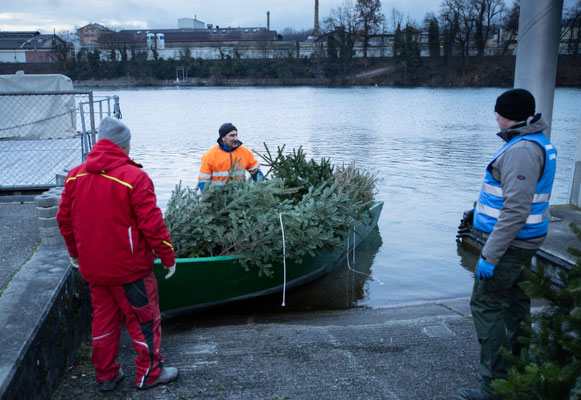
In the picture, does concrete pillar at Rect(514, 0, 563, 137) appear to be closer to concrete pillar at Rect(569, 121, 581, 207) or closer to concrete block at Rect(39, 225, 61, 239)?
concrete pillar at Rect(569, 121, 581, 207)

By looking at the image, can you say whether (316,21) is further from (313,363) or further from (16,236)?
(313,363)

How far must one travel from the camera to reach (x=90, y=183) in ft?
10.9

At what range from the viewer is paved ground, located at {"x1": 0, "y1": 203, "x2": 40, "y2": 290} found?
191 inches

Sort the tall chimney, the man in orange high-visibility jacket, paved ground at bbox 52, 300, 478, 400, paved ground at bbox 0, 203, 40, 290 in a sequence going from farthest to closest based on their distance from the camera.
→ the tall chimney, the man in orange high-visibility jacket, paved ground at bbox 0, 203, 40, 290, paved ground at bbox 52, 300, 478, 400

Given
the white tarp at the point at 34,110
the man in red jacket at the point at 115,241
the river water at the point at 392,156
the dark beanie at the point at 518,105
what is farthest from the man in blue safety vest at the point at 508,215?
the white tarp at the point at 34,110

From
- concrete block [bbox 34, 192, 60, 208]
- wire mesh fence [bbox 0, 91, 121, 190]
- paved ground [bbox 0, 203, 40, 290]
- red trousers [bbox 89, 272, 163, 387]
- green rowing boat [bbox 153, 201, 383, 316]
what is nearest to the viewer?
red trousers [bbox 89, 272, 163, 387]

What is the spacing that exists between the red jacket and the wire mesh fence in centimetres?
687

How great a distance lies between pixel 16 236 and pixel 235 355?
3.11 meters

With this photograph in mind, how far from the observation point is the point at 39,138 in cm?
1631

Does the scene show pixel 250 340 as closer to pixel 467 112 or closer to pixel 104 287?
pixel 104 287

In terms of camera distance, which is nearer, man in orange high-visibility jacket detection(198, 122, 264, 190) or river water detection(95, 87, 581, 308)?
man in orange high-visibility jacket detection(198, 122, 264, 190)

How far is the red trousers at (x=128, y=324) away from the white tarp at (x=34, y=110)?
46.8 feet

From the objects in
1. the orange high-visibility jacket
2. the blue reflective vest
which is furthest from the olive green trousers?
the orange high-visibility jacket

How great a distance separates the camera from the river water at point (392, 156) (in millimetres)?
8281
